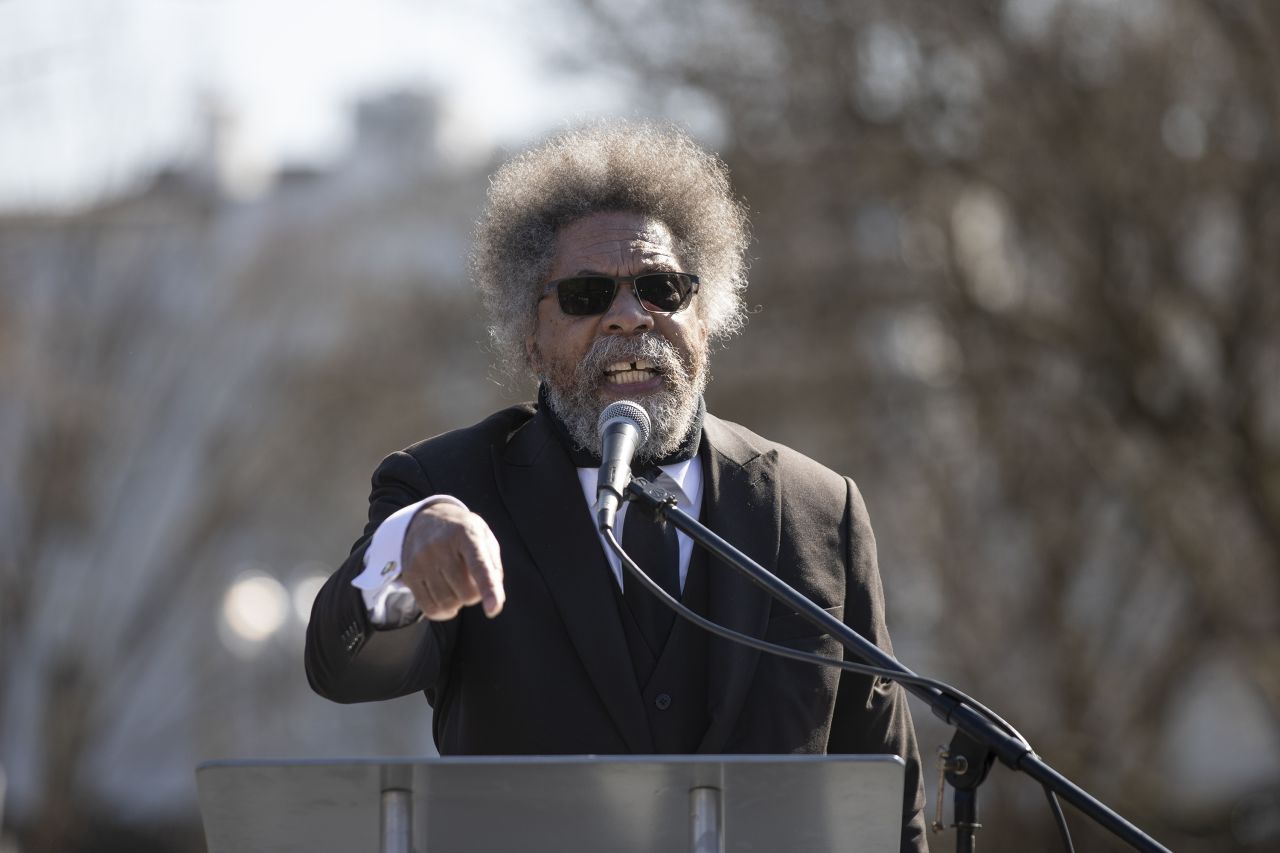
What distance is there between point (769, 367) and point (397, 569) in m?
13.0

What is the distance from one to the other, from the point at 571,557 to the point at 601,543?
0.27 ft

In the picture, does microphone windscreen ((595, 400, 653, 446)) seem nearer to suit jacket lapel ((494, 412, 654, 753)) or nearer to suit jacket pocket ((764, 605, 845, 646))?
suit jacket lapel ((494, 412, 654, 753))

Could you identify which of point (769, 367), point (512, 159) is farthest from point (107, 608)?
point (512, 159)

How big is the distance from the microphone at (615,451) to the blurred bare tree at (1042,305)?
10689 mm

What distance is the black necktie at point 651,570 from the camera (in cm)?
369

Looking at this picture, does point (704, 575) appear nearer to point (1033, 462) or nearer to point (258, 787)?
point (258, 787)

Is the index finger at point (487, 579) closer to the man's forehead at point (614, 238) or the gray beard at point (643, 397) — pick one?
the gray beard at point (643, 397)

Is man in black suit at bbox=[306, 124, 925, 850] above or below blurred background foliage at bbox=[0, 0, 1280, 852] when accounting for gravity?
below

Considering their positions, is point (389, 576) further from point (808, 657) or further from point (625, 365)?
point (625, 365)

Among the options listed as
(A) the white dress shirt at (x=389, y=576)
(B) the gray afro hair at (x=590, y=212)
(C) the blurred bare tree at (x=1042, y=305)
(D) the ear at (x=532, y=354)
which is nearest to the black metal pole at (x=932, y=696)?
(A) the white dress shirt at (x=389, y=576)

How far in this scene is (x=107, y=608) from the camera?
704 inches

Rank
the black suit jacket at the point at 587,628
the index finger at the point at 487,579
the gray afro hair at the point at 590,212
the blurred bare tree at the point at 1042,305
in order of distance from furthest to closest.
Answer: the blurred bare tree at the point at 1042,305 → the gray afro hair at the point at 590,212 → the black suit jacket at the point at 587,628 → the index finger at the point at 487,579

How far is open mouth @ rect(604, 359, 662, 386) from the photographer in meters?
3.83

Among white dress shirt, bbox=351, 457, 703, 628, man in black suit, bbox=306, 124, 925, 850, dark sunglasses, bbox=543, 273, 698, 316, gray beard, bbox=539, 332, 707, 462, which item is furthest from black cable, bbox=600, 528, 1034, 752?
dark sunglasses, bbox=543, 273, 698, 316
